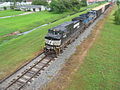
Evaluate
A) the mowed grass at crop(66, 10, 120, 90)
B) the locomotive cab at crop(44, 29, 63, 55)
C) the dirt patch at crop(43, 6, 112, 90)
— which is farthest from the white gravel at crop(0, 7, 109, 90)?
the mowed grass at crop(66, 10, 120, 90)

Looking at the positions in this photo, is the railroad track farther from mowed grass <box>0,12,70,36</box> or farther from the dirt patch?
mowed grass <box>0,12,70,36</box>

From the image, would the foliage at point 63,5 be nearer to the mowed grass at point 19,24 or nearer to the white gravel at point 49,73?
the mowed grass at point 19,24

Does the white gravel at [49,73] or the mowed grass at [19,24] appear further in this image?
the mowed grass at [19,24]

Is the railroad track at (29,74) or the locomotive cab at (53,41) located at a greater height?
the locomotive cab at (53,41)

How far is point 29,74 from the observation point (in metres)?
14.4

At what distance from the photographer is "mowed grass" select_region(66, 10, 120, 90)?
500 inches

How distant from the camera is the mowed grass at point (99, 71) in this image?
12.7m

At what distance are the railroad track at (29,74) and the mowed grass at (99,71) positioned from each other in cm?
386

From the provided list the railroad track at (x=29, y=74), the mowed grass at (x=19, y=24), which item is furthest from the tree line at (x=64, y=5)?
the railroad track at (x=29, y=74)

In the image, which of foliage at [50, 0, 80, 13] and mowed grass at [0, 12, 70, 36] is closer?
mowed grass at [0, 12, 70, 36]

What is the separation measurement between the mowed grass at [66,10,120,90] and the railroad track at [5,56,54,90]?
386 centimetres

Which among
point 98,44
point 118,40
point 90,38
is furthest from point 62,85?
point 118,40

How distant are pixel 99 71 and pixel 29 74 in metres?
7.64

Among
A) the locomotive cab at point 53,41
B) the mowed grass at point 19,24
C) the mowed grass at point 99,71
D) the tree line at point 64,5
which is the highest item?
the tree line at point 64,5
